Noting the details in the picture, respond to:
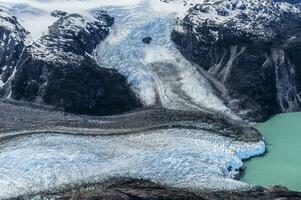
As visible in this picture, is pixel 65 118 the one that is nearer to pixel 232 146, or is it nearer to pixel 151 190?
pixel 232 146

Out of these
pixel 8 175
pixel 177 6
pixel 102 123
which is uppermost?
→ pixel 177 6

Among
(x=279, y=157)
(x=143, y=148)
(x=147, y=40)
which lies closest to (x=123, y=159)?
(x=143, y=148)

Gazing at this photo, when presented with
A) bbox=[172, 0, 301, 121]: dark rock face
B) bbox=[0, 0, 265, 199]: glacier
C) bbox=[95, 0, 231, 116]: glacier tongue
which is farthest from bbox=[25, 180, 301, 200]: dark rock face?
bbox=[172, 0, 301, 121]: dark rock face

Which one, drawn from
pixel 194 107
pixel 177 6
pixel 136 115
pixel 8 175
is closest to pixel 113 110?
pixel 136 115

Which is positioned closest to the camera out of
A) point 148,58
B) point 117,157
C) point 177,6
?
point 117,157

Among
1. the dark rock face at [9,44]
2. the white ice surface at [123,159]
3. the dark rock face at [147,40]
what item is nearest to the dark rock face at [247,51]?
the dark rock face at [147,40]

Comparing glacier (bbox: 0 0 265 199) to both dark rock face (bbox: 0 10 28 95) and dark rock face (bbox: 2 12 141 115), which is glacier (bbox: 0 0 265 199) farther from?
dark rock face (bbox: 2 12 141 115)

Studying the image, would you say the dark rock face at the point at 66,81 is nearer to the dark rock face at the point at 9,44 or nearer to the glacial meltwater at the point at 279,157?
the dark rock face at the point at 9,44
